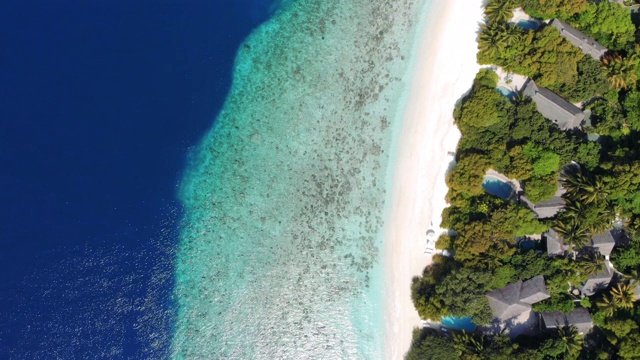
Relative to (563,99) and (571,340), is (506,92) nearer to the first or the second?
(563,99)

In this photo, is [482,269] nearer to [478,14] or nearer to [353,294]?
[353,294]

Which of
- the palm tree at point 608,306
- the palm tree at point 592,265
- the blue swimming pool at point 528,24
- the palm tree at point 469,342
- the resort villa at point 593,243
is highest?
the blue swimming pool at point 528,24

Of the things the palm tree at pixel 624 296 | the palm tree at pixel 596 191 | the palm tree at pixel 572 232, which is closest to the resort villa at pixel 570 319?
the palm tree at pixel 624 296

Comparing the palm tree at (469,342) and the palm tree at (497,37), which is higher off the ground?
the palm tree at (497,37)

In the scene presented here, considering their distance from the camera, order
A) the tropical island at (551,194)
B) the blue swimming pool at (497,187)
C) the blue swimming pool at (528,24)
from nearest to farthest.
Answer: the tropical island at (551,194) → the blue swimming pool at (497,187) → the blue swimming pool at (528,24)

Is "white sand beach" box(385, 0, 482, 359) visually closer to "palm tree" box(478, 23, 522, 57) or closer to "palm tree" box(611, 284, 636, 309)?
"palm tree" box(478, 23, 522, 57)

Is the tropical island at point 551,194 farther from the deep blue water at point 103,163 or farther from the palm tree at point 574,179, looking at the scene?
the deep blue water at point 103,163

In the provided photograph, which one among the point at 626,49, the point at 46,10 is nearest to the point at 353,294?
the point at 626,49

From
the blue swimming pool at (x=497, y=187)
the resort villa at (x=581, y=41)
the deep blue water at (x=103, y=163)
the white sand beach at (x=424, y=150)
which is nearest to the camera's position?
the resort villa at (x=581, y=41)
